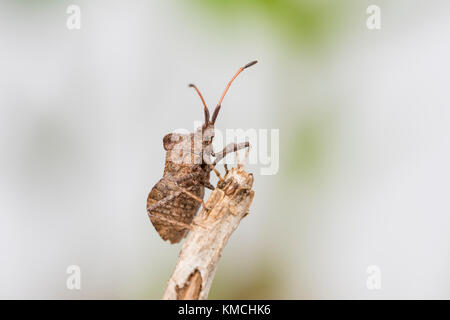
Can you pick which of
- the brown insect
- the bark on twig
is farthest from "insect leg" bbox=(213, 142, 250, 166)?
the bark on twig

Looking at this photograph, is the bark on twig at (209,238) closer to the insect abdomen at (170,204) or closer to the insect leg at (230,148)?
the insect leg at (230,148)

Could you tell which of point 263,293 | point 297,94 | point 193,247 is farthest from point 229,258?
point 193,247

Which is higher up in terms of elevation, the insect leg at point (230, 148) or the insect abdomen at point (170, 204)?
the insect leg at point (230, 148)

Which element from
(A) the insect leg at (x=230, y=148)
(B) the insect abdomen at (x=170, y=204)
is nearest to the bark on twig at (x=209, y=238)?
(A) the insect leg at (x=230, y=148)

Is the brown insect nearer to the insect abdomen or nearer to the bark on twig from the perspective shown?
the insect abdomen

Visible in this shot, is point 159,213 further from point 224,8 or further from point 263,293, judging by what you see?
point 224,8
